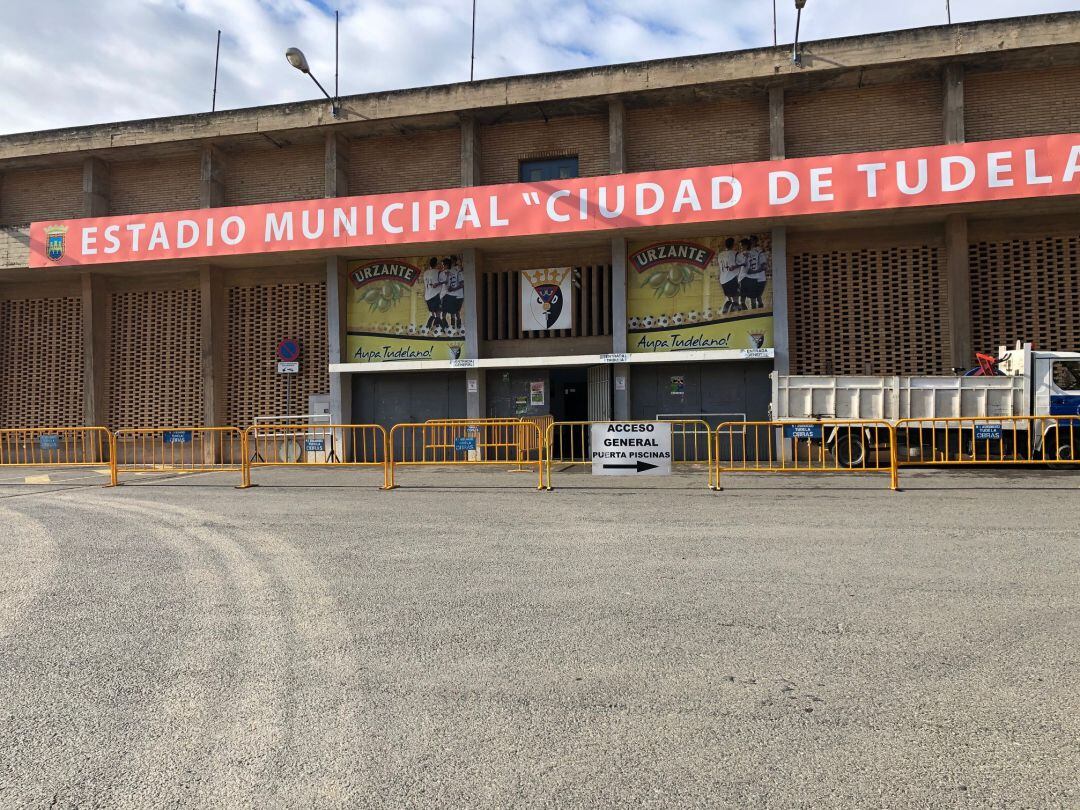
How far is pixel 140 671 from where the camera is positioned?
352 cm

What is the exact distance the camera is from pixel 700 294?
16.2 meters

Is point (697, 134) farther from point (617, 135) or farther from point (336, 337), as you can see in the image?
point (336, 337)

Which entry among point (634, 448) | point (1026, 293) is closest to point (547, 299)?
point (634, 448)

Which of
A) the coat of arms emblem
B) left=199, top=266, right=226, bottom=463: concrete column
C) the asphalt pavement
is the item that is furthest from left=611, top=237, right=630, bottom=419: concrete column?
the coat of arms emblem

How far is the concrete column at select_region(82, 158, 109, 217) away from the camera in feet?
61.5

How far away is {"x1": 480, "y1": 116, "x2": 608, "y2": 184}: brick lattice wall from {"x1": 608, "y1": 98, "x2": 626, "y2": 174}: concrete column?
20.6 inches

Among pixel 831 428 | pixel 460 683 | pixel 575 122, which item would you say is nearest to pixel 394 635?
pixel 460 683

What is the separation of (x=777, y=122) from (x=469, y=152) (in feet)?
26.1

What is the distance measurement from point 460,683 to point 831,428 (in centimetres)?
1183

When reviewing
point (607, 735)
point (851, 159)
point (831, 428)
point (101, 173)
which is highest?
point (101, 173)

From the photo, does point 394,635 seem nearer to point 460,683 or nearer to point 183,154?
point 460,683

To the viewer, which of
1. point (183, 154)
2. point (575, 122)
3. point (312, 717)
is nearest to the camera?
point (312, 717)

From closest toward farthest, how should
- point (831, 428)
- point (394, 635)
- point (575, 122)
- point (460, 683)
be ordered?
point (460, 683), point (394, 635), point (831, 428), point (575, 122)

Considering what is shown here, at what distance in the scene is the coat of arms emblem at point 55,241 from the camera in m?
17.1
